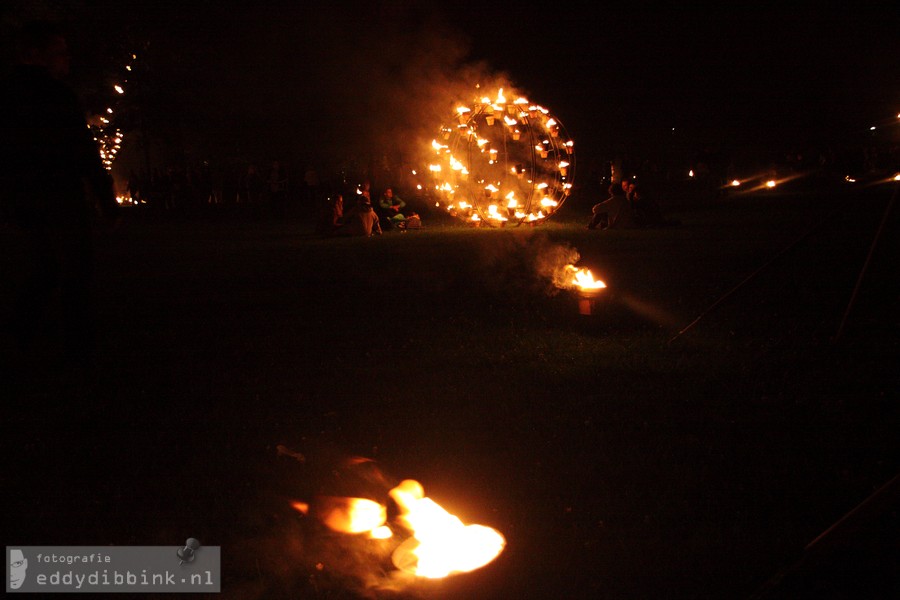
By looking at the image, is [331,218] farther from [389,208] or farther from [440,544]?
[440,544]

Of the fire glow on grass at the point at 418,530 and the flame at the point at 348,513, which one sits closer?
the fire glow on grass at the point at 418,530

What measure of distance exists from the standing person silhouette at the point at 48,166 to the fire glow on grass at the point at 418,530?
2.94 m

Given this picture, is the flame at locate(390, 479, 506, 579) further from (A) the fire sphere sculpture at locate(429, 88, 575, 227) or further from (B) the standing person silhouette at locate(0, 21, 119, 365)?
(A) the fire sphere sculpture at locate(429, 88, 575, 227)

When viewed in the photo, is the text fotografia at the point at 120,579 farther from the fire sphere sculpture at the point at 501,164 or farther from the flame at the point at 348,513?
the fire sphere sculpture at the point at 501,164

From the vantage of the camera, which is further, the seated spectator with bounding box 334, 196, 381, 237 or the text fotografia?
the seated spectator with bounding box 334, 196, 381, 237

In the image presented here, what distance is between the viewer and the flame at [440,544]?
9.27 ft

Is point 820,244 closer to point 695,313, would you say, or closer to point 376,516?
point 695,313

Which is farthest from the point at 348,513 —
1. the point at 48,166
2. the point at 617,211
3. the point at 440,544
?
the point at 617,211

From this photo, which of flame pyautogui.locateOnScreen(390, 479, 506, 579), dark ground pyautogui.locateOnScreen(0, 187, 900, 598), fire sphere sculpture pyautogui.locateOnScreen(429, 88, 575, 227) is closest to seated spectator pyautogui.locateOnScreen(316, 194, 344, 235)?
fire sphere sculpture pyautogui.locateOnScreen(429, 88, 575, 227)

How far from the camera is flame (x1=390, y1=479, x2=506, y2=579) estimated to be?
9.27 ft

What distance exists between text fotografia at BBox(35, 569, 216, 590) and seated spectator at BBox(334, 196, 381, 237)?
47.2 feet

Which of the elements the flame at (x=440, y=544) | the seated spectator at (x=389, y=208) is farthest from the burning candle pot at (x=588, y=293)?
the seated spectator at (x=389, y=208)

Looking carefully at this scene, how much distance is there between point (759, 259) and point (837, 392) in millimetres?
6783

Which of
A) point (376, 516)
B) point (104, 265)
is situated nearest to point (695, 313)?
point (376, 516)
